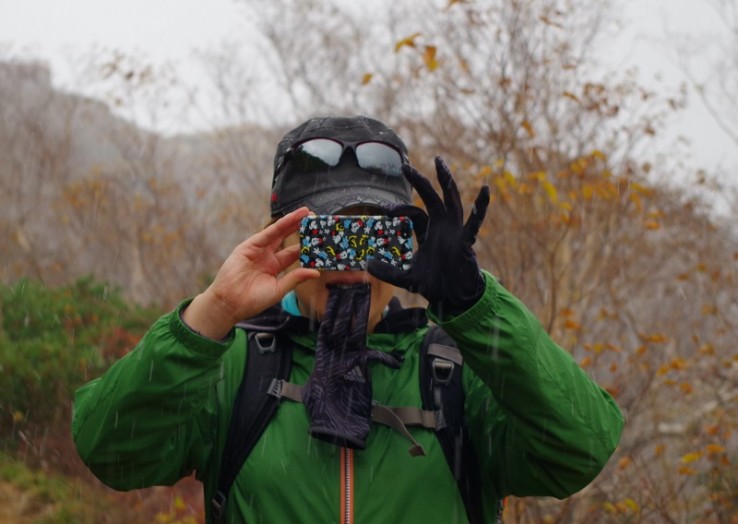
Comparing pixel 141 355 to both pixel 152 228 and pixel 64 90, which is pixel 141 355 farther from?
pixel 64 90

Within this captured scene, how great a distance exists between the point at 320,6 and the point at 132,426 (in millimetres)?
13209

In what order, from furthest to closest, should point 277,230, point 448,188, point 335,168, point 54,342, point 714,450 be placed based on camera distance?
1. point 714,450
2. point 54,342
3. point 335,168
4. point 277,230
5. point 448,188

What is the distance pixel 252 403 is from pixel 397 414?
1.22 ft

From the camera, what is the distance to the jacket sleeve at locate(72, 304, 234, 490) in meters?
1.70

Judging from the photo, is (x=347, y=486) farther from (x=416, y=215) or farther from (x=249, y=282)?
(x=416, y=215)

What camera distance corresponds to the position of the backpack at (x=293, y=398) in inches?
72.1

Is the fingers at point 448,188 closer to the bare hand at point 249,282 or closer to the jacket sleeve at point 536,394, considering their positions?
the jacket sleeve at point 536,394

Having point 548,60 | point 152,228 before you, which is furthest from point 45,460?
point 152,228

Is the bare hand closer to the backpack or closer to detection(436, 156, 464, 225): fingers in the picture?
the backpack

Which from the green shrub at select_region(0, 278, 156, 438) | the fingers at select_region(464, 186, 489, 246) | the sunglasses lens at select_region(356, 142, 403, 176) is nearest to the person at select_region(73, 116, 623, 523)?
the fingers at select_region(464, 186, 489, 246)

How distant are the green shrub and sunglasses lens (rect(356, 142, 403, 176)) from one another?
336 centimetres

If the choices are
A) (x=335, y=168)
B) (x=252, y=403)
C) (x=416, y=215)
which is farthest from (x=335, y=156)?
(x=252, y=403)

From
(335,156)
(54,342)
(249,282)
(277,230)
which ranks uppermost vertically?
(335,156)

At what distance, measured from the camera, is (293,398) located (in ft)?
6.18
